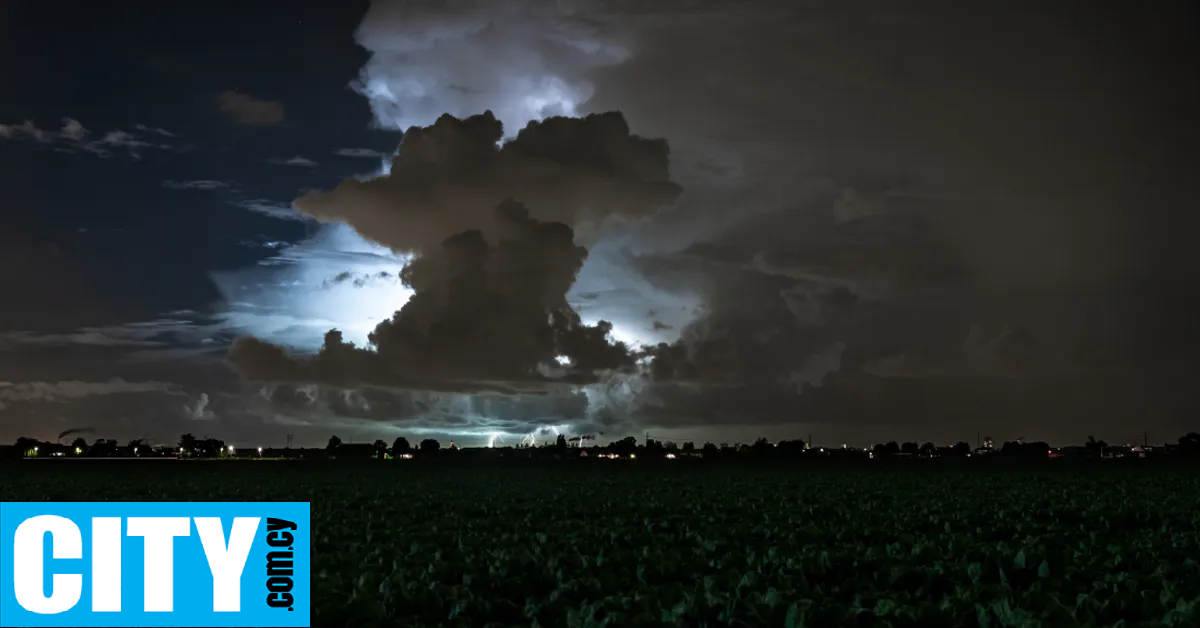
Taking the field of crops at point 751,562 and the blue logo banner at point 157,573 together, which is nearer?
the field of crops at point 751,562

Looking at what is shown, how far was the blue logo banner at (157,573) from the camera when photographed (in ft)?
57.4

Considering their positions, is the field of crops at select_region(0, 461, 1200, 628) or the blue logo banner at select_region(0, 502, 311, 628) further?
the blue logo banner at select_region(0, 502, 311, 628)

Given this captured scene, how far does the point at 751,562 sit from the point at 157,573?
1255 centimetres

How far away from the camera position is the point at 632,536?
31.7 m

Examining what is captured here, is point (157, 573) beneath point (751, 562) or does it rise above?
above

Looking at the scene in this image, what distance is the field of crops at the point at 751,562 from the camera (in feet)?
53.7

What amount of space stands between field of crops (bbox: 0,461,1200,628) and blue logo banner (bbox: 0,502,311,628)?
2.95 feet

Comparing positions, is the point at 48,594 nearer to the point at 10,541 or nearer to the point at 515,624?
the point at 10,541

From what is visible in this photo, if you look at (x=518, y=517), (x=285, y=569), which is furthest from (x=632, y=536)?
(x=285, y=569)

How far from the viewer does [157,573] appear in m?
18.9

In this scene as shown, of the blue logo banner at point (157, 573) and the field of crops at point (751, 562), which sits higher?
the blue logo banner at point (157, 573)

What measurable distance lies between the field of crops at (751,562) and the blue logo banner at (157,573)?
90 centimetres

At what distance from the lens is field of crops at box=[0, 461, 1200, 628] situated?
16.4m

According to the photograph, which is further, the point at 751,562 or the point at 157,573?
the point at 751,562
